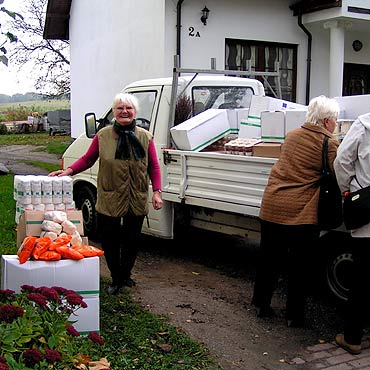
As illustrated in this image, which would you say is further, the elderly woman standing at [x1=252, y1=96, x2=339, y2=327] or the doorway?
the doorway

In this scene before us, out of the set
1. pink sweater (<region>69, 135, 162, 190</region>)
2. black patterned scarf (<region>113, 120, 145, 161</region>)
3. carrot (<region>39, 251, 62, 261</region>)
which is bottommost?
carrot (<region>39, 251, 62, 261</region>)

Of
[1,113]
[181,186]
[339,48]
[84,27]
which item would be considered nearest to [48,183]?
[181,186]

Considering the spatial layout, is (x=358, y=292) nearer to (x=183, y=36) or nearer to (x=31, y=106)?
(x=183, y=36)

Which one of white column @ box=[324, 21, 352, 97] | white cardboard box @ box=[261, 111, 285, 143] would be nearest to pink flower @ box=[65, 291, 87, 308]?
white cardboard box @ box=[261, 111, 285, 143]

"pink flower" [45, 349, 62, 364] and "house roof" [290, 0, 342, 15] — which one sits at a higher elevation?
"house roof" [290, 0, 342, 15]

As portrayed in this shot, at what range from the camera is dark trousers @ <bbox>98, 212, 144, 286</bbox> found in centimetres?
544

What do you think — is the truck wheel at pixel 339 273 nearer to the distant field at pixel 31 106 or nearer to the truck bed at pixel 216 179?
the truck bed at pixel 216 179

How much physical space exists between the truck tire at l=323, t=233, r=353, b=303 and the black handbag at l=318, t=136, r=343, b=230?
1.57 ft

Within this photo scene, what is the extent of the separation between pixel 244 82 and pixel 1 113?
1415 inches

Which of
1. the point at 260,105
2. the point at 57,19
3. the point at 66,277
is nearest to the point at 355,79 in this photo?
the point at 57,19

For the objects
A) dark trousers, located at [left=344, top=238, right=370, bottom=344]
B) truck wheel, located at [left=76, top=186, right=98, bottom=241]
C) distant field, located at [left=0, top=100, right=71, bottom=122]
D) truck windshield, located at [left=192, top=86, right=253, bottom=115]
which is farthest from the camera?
distant field, located at [left=0, top=100, right=71, bottom=122]

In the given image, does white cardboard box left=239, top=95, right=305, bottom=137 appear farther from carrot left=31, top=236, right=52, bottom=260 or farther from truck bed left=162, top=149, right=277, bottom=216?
carrot left=31, top=236, right=52, bottom=260

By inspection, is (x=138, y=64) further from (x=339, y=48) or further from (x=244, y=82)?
(x=244, y=82)

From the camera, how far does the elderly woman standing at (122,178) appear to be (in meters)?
5.32
